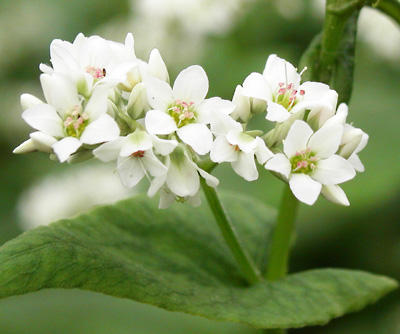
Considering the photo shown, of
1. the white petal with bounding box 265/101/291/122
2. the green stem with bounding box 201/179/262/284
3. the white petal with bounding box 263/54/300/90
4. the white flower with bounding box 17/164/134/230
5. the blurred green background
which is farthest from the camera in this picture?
the white flower with bounding box 17/164/134/230

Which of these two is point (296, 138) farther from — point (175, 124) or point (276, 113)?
point (175, 124)

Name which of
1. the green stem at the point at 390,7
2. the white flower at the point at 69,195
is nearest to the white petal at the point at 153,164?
the green stem at the point at 390,7

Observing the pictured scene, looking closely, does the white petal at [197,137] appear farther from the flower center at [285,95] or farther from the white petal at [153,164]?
the flower center at [285,95]

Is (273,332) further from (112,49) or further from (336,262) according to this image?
(336,262)

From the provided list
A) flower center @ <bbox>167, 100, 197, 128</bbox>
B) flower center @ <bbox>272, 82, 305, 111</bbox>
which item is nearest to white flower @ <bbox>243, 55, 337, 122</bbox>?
flower center @ <bbox>272, 82, 305, 111</bbox>

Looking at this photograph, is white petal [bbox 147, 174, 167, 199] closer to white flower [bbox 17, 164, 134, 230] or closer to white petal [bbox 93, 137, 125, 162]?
white petal [bbox 93, 137, 125, 162]

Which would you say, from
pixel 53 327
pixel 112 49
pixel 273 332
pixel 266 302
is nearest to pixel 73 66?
pixel 112 49
